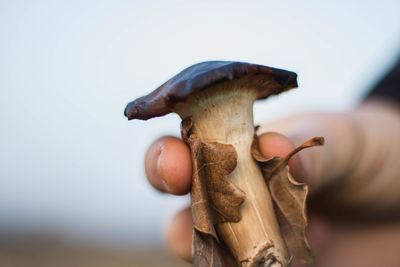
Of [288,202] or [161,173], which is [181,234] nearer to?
[161,173]

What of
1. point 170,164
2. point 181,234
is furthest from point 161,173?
point 181,234

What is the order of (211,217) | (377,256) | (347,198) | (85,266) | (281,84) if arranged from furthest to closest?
(85,266), (377,256), (347,198), (281,84), (211,217)

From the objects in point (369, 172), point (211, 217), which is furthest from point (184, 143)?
point (369, 172)

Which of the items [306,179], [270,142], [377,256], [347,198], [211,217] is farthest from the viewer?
[377,256]

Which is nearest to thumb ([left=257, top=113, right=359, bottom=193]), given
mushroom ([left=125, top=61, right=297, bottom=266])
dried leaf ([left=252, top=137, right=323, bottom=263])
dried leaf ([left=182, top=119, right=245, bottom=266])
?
dried leaf ([left=252, top=137, right=323, bottom=263])

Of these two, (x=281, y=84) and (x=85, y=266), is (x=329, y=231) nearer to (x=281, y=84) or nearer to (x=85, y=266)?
(x=281, y=84)

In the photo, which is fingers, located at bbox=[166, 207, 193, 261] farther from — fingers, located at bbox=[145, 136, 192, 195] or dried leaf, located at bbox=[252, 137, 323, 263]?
dried leaf, located at bbox=[252, 137, 323, 263]

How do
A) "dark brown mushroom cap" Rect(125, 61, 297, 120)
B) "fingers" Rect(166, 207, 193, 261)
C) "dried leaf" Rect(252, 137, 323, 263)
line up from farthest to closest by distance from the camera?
"fingers" Rect(166, 207, 193, 261) < "dried leaf" Rect(252, 137, 323, 263) < "dark brown mushroom cap" Rect(125, 61, 297, 120)
